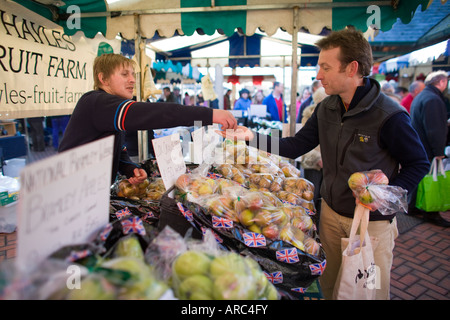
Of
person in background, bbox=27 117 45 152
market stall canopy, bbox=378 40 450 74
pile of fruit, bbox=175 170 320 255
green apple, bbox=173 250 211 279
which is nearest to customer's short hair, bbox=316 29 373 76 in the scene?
pile of fruit, bbox=175 170 320 255

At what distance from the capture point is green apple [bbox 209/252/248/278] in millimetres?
851

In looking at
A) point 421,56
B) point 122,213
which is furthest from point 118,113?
point 421,56

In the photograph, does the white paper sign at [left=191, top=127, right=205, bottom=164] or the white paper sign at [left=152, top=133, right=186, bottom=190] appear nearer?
the white paper sign at [left=152, top=133, right=186, bottom=190]

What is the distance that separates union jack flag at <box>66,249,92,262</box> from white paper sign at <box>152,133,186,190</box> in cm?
70

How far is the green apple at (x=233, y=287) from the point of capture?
80cm

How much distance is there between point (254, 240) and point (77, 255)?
2.39ft

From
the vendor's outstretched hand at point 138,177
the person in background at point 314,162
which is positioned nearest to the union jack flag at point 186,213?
the vendor's outstretched hand at point 138,177

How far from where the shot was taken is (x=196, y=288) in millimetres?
829

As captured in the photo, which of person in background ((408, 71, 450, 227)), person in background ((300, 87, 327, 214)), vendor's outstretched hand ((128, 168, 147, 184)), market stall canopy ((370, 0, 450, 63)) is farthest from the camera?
market stall canopy ((370, 0, 450, 63))

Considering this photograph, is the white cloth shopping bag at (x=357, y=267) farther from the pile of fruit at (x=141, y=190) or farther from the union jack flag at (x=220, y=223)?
the pile of fruit at (x=141, y=190)

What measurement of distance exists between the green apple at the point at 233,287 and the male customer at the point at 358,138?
1.21 metres

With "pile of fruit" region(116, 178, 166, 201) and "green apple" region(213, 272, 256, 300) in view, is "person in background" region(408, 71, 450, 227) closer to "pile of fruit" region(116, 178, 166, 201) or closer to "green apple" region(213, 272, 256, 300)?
"pile of fruit" region(116, 178, 166, 201)

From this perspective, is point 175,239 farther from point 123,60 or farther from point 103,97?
point 123,60
